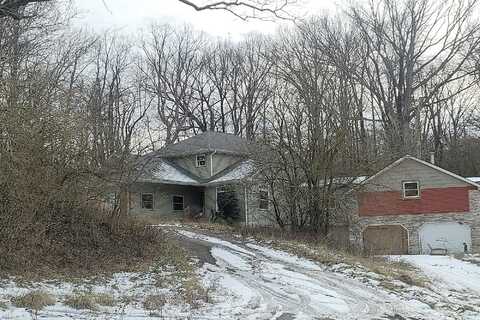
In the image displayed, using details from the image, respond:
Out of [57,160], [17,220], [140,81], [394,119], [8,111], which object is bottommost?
[17,220]

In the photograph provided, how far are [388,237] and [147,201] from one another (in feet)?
44.2

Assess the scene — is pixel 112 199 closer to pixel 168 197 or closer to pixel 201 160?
pixel 168 197

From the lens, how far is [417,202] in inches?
1216

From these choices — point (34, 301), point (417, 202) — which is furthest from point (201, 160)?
point (34, 301)

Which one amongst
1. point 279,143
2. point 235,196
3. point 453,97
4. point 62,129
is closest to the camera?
point 62,129

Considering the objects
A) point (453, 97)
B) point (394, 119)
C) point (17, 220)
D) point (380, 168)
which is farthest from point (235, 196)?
point (453, 97)

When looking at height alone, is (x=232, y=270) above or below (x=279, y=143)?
below

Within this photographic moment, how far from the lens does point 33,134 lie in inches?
548

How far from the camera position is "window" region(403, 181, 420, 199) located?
3112cm

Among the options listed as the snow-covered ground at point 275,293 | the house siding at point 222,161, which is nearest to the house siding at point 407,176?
the house siding at point 222,161

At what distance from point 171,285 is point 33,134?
15.5 ft

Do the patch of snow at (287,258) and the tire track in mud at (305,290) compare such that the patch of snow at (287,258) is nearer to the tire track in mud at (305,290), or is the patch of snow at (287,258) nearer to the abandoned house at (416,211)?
the tire track in mud at (305,290)

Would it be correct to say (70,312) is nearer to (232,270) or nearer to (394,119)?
(232,270)

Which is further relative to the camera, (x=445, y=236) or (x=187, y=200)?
(x=187, y=200)
